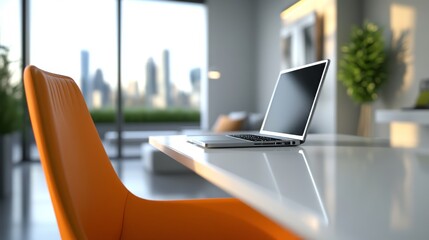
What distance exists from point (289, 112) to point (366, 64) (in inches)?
121

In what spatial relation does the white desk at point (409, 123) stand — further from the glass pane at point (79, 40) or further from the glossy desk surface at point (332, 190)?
the glass pane at point (79, 40)

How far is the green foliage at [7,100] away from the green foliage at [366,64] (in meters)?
3.26

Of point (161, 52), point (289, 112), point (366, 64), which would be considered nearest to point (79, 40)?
point (161, 52)

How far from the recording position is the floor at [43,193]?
7.57 feet

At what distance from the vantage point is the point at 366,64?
3.88 meters

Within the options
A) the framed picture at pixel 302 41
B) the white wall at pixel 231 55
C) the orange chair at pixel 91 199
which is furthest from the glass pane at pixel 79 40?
the orange chair at pixel 91 199

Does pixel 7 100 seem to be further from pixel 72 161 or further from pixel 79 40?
pixel 72 161

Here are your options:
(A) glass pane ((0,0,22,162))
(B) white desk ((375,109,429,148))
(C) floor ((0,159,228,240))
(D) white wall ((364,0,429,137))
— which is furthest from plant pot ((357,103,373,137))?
(A) glass pane ((0,0,22,162))

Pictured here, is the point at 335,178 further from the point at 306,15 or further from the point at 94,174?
the point at 306,15

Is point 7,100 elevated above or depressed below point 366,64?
below

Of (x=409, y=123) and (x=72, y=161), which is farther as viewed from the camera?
(x=409, y=123)

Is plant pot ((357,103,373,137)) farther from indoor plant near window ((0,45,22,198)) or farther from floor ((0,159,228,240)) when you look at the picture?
indoor plant near window ((0,45,22,198))

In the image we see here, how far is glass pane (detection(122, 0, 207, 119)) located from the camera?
5887 mm

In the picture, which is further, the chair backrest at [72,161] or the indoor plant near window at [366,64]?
the indoor plant near window at [366,64]
